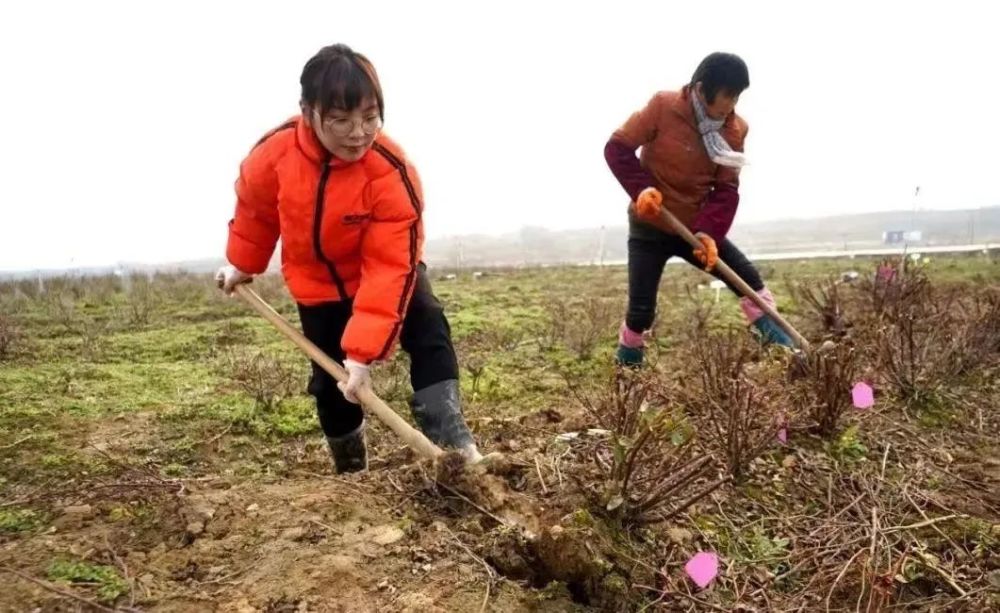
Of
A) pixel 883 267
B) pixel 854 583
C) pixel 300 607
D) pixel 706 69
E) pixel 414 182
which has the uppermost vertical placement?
pixel 706 69

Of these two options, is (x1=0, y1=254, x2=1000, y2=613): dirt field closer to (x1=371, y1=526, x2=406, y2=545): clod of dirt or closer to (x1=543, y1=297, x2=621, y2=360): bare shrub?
(x1=371, y1=526, x2=406, y2=545): clod of dirt

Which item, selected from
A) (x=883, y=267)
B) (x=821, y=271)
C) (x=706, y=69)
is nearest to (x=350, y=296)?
(x=706, y=69)

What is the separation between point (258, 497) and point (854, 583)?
5.64 ft

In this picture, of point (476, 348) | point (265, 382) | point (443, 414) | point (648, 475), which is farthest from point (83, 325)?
point (648, 475)

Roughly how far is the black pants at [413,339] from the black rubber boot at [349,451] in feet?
0.38

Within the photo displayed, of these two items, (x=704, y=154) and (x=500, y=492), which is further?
(x=704, y=154)

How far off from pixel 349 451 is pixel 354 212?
3.21ft

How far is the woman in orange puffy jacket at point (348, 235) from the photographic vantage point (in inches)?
78.9

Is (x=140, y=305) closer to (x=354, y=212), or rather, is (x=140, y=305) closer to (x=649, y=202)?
(x=649, y=202)

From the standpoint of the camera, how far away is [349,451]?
2.64 metres

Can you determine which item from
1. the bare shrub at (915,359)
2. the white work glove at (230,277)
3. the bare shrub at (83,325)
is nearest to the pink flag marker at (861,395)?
the bare shrub at (915,359)

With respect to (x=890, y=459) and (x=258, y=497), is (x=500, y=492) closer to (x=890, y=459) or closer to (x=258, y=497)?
(x=258, y=497)

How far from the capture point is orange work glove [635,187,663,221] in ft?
11.1

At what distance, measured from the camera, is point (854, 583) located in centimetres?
190
